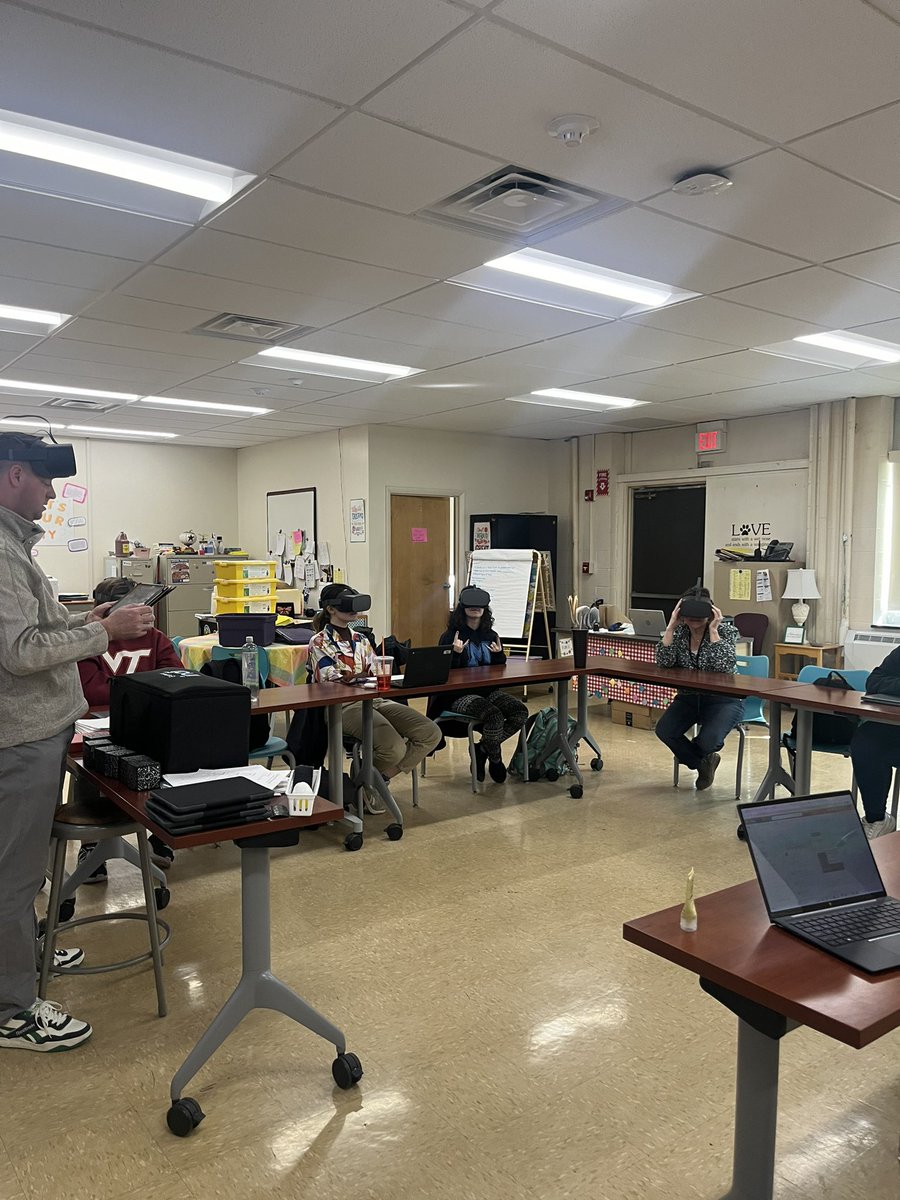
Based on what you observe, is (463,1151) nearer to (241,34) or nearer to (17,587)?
(17,587)

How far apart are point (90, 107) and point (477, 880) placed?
10.6 ft

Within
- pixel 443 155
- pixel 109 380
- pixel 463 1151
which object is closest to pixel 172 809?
pixel 463 1151

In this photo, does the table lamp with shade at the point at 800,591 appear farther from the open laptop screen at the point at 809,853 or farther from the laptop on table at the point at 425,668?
the open laptop screen at the point at 809,853

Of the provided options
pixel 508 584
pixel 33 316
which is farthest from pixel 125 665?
pixel 508 584

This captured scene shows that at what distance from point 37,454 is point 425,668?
2.55 metres

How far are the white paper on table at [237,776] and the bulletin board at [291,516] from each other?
22.3 ft

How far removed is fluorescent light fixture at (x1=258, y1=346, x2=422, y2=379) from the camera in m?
5.47

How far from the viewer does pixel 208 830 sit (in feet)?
7.18

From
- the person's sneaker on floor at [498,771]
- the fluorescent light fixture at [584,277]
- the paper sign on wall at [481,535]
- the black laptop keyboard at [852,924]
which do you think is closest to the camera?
the black laptop keyboard at [852,924]

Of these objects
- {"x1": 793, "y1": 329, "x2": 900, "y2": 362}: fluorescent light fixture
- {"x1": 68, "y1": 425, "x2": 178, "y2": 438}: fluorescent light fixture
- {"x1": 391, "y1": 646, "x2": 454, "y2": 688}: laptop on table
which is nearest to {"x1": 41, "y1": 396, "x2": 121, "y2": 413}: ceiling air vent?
{"x1": 68, "y1": 425, "x2": 178, "y2": 438}: fluorescent light fixture

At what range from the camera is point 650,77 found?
227 centimetres

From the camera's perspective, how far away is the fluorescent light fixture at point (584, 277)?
150 inches

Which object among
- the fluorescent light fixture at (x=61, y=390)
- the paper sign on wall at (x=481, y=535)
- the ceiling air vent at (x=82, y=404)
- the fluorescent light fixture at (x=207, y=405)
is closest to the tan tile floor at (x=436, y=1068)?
the fluorescent light fixture at (x=61, y=390)

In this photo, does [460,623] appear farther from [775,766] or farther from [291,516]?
[291,516]
